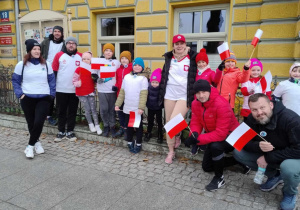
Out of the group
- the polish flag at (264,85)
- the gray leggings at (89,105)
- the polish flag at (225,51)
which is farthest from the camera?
the gray leggings at (89,105)

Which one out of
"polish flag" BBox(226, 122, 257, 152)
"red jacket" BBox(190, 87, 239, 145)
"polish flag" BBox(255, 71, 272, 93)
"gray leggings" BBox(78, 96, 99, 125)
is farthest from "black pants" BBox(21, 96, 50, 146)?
"polish flag" BBox(255, 71, 272, 93)

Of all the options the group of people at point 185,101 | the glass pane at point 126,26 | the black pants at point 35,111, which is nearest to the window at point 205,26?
the glass pane at point 126,26

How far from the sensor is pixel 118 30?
8516 millimetres

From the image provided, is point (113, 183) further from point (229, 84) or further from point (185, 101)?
point (229, 84)

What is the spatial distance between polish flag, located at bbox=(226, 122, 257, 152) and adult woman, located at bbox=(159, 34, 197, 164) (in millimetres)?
1005

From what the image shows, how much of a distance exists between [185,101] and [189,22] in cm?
439

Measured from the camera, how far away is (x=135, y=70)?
4.12m

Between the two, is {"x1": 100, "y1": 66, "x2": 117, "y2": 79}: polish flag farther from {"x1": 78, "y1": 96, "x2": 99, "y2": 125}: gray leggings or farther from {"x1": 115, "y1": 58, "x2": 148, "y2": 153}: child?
{"x1": 78, "y1": 96, "x2": 99, "y2": 125}: gray leggings

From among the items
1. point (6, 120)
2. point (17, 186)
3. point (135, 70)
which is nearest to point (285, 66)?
point (135, 70)

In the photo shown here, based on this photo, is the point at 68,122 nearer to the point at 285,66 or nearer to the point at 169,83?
the point at 169,83

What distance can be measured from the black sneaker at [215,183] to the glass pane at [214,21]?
5072 millimetres

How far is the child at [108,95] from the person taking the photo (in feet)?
14.9

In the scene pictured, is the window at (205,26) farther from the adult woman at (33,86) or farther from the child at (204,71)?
the adult woman at (33,86)

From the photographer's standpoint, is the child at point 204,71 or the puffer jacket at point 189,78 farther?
the puffer jacket at point 189,78
